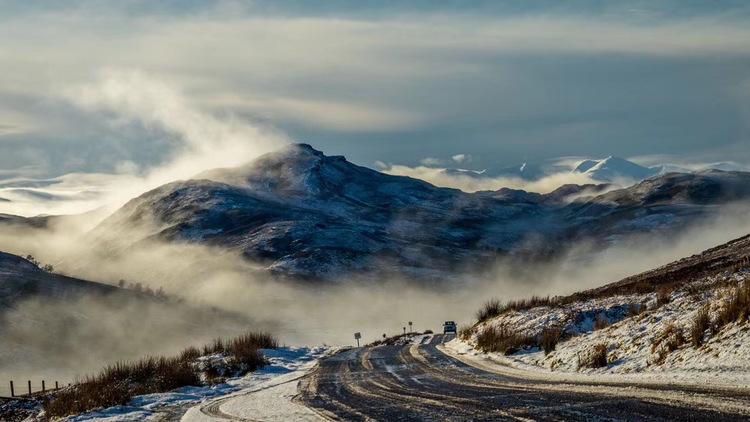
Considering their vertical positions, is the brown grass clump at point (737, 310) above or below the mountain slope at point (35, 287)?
below

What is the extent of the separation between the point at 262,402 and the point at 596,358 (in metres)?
8.33

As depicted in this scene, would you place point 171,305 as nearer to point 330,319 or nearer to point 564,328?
point 330,319

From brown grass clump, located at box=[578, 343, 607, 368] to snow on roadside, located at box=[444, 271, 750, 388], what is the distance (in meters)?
0.14

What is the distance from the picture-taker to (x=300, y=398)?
51.0 feet

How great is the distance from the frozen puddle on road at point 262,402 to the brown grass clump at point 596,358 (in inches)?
296

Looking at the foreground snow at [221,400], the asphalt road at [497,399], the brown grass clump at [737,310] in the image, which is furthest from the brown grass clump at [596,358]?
the foreground snow at [221,400]

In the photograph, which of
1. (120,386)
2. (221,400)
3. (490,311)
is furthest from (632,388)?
(490,311)

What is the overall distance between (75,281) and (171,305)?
1961cm

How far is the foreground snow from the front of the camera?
1406 centimetres

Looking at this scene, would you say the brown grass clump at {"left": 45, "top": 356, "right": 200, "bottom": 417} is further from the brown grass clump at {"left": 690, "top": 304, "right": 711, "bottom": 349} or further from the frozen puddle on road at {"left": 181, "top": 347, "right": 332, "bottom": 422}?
the brown grass clump at {"left": 690, "top": 304, "right": 711, "bottom": 349}

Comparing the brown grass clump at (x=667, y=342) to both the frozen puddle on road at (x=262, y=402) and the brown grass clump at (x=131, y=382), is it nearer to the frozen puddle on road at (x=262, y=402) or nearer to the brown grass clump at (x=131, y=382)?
the frozen puddle on road at (x=262, y=402)

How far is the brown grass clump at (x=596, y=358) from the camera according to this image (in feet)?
54.1

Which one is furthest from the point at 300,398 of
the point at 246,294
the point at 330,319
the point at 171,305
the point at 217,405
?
the point at 246,294

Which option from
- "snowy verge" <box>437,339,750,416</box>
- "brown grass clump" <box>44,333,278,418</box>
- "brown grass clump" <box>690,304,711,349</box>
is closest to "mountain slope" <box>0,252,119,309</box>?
"brown grass clump" <box>44,333,278,418</box>
